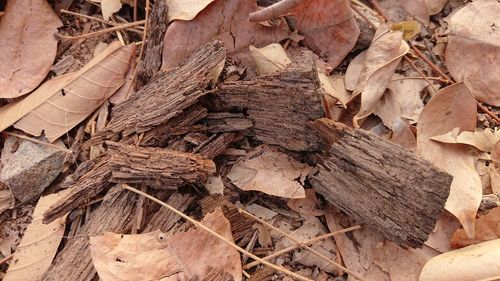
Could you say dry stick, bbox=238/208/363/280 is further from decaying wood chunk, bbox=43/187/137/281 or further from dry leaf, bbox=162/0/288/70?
dry leaf, bbox=162/0/288/70

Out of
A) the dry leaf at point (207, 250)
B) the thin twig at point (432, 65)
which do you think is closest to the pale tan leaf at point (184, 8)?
the dry leaf at point (207, 250)

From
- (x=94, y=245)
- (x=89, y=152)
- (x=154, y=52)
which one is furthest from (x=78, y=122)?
(x=94, y=245)

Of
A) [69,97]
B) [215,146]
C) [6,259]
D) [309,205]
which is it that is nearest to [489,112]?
[309,205]

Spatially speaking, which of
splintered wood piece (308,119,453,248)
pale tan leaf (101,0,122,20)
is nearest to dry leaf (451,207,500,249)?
splintered wood piece (308,119,453,248)

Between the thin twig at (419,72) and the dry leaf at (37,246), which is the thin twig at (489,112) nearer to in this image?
the thin twig at (419,72)

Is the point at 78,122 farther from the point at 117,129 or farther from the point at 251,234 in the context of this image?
the point at 251,234

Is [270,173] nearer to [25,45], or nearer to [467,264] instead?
[467,264]
